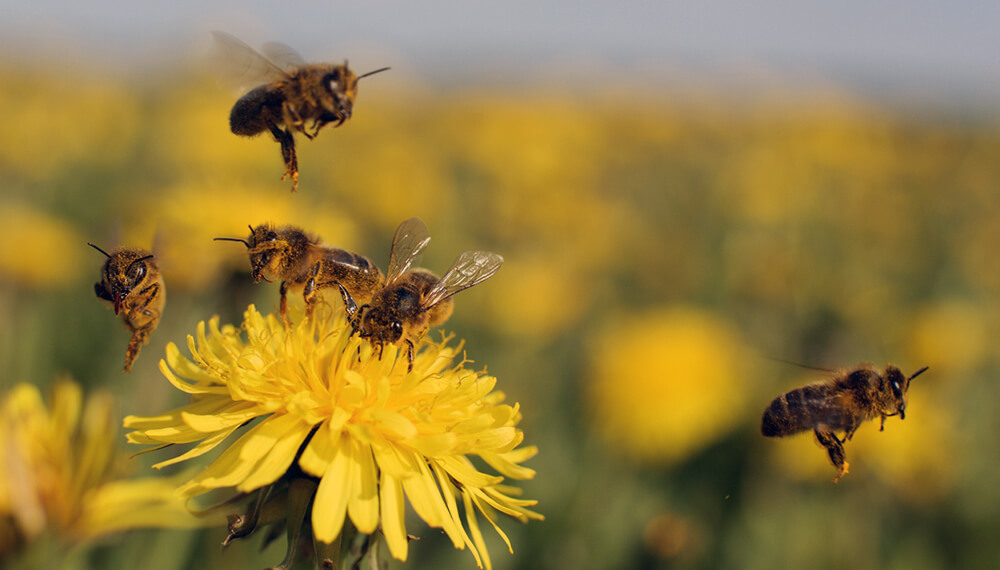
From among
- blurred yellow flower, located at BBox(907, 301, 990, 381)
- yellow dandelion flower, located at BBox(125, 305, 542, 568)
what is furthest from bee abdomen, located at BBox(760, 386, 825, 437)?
blurred yellow flower, located at BBox(907, 301, 990, 381)

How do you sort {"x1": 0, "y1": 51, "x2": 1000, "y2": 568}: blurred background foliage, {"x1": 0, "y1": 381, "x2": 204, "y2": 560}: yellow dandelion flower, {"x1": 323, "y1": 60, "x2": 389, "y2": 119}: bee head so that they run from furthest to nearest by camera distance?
{"x1": 0, "y1": 51, "x2": 1000, "y2": 568}: blurred background foliage → {"x1": 0, "y1": 381, "x2": 204, "y2": 560}: yellow dandelion flower → {"x1": 323, "y1": 60, "x2": 389, "y2": 119}: bee head

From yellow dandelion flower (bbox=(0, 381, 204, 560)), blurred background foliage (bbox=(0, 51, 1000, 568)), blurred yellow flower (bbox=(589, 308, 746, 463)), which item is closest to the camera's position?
yellow dandelion flower (bbox=(0, 381, 204, 560))

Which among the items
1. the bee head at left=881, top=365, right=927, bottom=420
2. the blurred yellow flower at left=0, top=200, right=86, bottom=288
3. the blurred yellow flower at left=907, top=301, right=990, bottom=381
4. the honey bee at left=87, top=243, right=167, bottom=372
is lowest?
the blurred yellow flower at left=0, top=200, right=86, bottom=288

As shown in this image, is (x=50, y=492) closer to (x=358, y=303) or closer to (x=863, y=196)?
(x=358, y=303)

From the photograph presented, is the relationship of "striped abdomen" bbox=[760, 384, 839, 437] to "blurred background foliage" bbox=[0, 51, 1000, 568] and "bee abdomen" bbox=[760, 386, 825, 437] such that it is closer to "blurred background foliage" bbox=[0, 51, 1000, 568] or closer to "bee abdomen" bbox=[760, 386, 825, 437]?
"bee abdomen" bbox=[760, 386, 825, 437]

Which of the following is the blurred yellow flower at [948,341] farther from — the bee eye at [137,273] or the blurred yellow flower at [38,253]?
the blurred yellow flower at [38,253]

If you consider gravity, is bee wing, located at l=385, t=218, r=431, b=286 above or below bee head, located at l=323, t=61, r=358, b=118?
below

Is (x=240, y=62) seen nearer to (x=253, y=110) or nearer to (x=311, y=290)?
(x=253, y=110)
